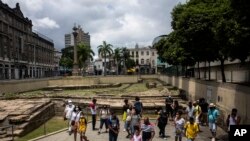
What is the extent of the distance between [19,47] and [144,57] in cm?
8411

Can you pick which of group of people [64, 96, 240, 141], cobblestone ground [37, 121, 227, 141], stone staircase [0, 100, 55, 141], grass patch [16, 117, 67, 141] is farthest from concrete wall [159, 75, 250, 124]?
stone staircase [0, 100, 55, 141]

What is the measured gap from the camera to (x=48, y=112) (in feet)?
93.9

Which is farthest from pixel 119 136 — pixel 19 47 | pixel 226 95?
pixel 19 47

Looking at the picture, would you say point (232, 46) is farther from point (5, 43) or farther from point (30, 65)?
point (30, 65)

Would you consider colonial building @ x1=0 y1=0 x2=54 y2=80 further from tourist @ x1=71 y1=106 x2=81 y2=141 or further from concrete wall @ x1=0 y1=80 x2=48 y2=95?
tourist @ x1=71 y1=106 x2=81 y2=141

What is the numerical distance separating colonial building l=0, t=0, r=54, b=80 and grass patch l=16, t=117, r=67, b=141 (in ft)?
141

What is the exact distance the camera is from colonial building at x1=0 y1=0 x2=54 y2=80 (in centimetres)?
7910

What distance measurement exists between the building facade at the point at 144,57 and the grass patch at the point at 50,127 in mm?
134597

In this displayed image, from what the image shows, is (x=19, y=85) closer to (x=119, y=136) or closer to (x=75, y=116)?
(x=119, y=136)

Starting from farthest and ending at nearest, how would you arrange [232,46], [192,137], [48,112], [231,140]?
[48,112]
[232,46]
[192,137]
[231,140]

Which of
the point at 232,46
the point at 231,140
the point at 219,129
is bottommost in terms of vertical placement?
the point at 219,129

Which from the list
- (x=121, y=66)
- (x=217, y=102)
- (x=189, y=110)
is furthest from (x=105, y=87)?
(x=121, y=66)

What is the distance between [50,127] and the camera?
24.5 metres

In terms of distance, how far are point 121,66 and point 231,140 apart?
149 meters
